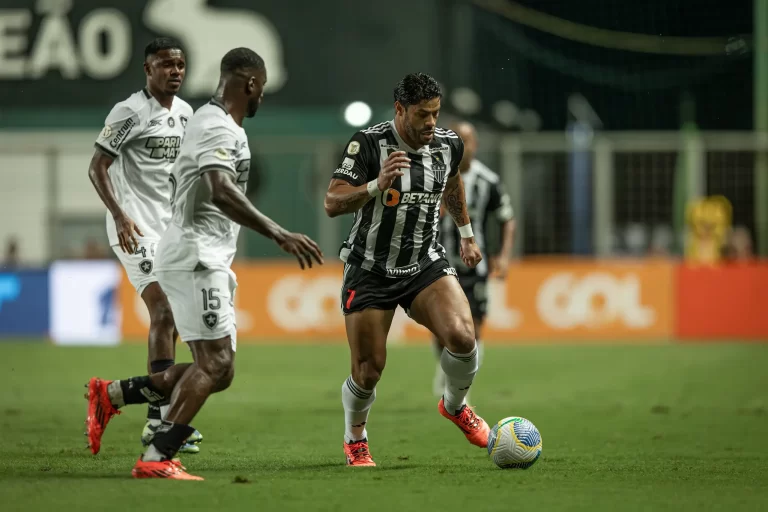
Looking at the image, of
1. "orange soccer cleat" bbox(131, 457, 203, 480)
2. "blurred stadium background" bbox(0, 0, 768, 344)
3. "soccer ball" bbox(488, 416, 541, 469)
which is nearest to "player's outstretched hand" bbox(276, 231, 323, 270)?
"orange soccer cleat" bbox(131, 457, 203, 480)

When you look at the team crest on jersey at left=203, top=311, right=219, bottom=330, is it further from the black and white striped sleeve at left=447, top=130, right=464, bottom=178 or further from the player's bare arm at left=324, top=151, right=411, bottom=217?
the black and white striped sleeve at left=447, top=130, right=464, bottom=178

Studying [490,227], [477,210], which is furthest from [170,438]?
[490,227]

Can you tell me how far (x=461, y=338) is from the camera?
811 cm

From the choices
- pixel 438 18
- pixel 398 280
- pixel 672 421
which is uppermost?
pixel 438 18

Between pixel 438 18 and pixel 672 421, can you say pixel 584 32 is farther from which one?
pixel 672 421

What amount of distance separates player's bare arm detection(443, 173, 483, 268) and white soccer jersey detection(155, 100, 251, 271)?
176 cm

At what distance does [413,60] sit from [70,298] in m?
8.12

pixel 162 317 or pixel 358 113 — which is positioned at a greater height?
pixel 358 113

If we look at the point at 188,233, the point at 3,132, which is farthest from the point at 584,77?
the point at 188,233

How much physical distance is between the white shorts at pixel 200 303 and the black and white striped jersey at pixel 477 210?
5.24 meters

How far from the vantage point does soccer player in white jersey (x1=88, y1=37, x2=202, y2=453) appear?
8.58 meters

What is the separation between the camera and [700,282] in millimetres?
21047

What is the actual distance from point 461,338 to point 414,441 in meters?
1.64

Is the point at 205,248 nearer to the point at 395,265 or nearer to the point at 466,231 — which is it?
the point at 395,265
